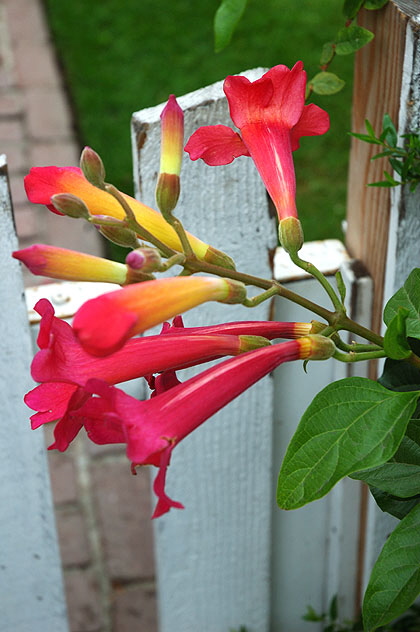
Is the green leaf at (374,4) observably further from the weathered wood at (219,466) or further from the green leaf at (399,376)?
the green leaf at (399,376)

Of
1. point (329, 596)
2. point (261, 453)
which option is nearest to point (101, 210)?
point (261, 453)

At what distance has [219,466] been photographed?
1434mm

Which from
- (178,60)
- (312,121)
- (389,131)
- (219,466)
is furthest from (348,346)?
(178,60)

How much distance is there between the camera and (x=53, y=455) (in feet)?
8.84

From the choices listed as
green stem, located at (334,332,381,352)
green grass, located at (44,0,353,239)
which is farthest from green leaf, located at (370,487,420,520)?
green grass, located at (44,0,353,239)

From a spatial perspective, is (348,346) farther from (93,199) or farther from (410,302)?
(93,199)

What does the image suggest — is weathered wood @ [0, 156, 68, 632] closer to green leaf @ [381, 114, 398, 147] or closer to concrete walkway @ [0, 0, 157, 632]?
green leaf @ [381, 114, 398, 147]

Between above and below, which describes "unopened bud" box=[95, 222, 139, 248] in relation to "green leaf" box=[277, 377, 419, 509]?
above

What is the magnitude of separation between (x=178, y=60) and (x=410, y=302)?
3.26 m

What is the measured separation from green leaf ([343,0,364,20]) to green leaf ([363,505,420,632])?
2.29 ft

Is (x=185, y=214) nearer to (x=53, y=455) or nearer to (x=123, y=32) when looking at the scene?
(x=53, y=455)

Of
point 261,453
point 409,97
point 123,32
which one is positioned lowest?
point 261,453

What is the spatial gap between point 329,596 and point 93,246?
1936 mm

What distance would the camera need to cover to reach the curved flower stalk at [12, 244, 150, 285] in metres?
0.69
